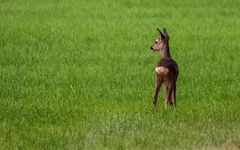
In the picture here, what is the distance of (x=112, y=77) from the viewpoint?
45.2 ft

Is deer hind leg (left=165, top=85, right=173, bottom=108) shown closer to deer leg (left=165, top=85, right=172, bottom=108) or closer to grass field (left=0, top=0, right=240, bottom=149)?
deer leg (left=165, top=85, right=172, bottom=108)

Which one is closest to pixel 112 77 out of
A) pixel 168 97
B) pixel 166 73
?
pixel 168 97

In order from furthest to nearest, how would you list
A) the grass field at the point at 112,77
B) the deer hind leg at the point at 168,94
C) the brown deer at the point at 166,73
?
the deer hind leg at the point at 168,94, the brown deer at the point at 166,73, the grass field at the point at 112,77

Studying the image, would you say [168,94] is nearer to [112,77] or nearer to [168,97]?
[168,97]

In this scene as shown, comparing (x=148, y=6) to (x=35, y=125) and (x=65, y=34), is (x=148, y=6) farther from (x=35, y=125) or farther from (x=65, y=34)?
(x=35, y=125)

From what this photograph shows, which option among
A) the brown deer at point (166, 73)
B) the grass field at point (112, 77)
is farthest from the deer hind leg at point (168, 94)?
the grass field at point (112, 77)

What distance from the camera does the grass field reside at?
928 centimetres

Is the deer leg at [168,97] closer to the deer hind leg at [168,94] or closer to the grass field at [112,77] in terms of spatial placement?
the deer hind leg at [168,94]

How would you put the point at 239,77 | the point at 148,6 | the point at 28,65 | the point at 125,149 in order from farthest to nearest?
the point at 148,6 < the point at 28,65 < the point at 239,77 < the point at 125,149

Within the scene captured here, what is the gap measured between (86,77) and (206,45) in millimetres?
5065

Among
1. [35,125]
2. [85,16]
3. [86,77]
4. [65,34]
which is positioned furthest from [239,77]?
[85,16]

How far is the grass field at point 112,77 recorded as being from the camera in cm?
928

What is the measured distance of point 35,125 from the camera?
9.91 meters

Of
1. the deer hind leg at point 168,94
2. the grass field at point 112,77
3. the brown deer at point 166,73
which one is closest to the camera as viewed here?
the grass field at point 112,77
